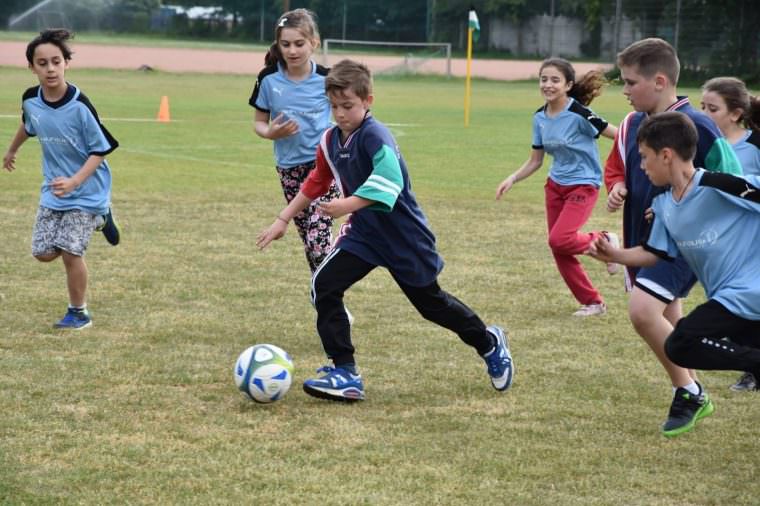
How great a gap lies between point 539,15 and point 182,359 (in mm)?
56657

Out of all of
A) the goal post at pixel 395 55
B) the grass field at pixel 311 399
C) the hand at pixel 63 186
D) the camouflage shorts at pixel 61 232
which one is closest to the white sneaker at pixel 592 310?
the grass field at pixel 311 399

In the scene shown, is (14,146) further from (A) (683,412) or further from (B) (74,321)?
(A) (683,412)

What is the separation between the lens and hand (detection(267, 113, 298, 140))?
684cm

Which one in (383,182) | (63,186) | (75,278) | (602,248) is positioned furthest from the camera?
(75,278)

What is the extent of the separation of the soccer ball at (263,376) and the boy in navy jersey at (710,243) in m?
1.73

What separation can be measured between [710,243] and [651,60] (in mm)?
1103

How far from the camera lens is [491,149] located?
20.1 metres

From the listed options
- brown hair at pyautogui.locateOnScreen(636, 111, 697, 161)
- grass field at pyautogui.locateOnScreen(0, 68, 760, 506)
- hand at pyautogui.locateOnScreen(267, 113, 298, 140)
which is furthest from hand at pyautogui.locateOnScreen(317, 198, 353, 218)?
hand at pyautogui.locateOnScreen(267, 113, 298, 140)

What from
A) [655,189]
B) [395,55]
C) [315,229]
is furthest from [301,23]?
[395,55]

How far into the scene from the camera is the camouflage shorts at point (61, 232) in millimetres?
7258

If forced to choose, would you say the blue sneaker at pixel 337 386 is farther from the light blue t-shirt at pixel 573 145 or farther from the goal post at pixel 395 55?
the goal post at pixel 395 55

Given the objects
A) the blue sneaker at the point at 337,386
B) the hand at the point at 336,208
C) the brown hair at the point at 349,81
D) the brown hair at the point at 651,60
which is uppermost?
the brown hair at the point at 651,60

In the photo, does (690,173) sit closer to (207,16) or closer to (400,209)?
(400,209)

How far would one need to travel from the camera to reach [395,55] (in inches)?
2019
